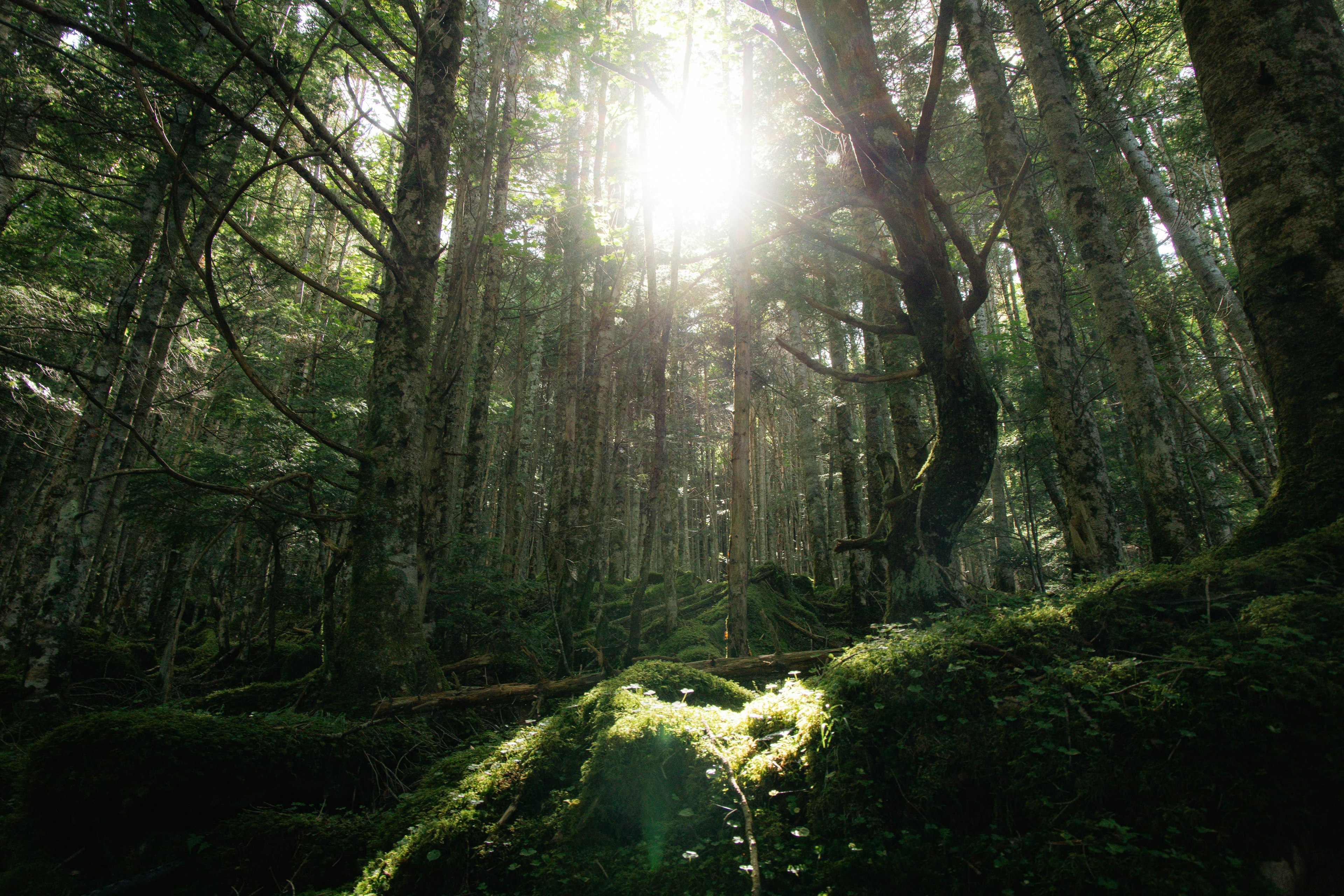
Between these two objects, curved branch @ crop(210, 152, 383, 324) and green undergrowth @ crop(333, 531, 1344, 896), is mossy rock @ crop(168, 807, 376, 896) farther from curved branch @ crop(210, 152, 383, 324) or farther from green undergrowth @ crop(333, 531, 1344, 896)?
curved branch @ crop(210, 152, 383, 324)

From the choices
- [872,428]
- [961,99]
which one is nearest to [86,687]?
[872,428]

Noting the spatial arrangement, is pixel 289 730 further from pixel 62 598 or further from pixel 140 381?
pixel 140 381

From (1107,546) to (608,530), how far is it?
33.3 ft

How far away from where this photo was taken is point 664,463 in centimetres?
852

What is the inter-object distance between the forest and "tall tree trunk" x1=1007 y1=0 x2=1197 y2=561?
0.05 meters

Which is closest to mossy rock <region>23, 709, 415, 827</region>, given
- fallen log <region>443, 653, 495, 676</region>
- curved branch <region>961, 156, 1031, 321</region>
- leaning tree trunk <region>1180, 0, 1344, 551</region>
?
fallen log <region>443, 653, 495, 676</region>

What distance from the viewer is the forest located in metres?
2.22

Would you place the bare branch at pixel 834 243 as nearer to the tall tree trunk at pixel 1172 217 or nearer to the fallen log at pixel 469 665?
the fallen log at pixel 469 665

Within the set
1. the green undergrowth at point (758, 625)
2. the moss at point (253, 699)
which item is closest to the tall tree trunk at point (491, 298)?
the moss at point (253, 699)

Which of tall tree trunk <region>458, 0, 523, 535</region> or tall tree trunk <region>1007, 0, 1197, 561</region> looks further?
tall tree trunk <region>458, 0, 523, 535</region>

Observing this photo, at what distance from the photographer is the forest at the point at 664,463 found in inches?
87.5

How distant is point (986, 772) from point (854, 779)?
0.51m

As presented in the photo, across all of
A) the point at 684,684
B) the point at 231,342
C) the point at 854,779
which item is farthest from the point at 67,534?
the point at 854,779

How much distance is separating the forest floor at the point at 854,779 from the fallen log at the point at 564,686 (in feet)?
1.21
